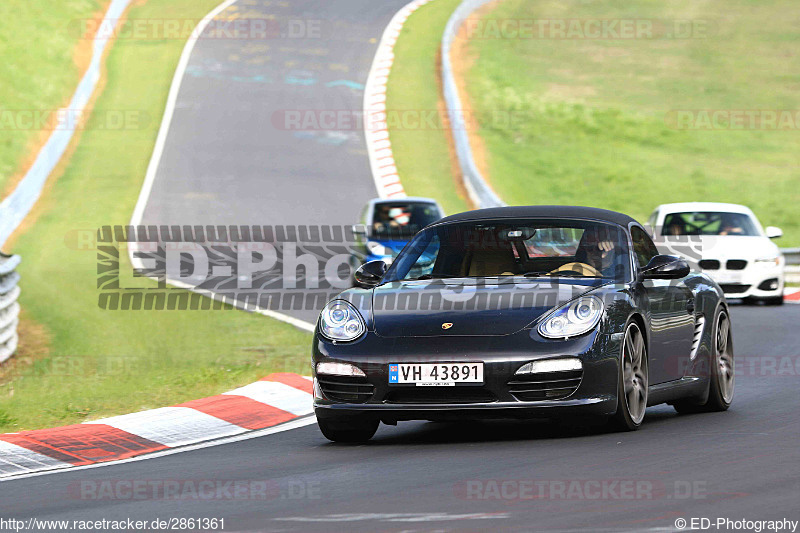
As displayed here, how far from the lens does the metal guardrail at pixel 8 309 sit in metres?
14.0

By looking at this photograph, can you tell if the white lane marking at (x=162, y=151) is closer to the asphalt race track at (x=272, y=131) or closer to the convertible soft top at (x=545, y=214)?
the asphalt race track at (x=272, y=131)

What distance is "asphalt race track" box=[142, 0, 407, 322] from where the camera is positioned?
30000mm

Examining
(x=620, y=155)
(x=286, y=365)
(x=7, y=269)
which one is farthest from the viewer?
(x=620, y=155)

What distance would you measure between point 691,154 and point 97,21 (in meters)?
19.3

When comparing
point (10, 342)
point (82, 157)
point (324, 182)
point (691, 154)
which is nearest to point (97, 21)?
point (82, 157)

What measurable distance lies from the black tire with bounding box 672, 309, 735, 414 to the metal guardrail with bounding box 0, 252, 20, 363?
7.18 metres

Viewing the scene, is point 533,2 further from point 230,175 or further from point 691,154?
point 230,175

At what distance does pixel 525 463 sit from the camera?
24.2 feet

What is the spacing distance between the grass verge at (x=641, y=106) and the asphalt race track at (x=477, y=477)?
2225cm

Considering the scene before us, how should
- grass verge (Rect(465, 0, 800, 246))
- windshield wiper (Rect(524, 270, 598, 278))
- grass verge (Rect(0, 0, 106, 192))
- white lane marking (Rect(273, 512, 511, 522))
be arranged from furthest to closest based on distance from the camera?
grass verge (Rect(465, 0, 800, 246)), grass verge (Rect(0, 0, 106, 192)), windshield wiper (Rect(524, 270, 598, 278)), white lane marking (Rect(273, 512, 511, 522))

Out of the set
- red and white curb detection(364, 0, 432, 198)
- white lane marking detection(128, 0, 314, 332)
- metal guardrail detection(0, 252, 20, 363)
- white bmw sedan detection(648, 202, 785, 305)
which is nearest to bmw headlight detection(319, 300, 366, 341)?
metal guardrail detection(0, 252, 20, 363)

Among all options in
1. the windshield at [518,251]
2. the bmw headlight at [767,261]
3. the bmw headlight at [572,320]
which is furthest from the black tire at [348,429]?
the bmw headlight at [767,261]

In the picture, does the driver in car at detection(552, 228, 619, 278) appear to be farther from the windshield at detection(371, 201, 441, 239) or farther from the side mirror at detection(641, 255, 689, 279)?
the windshield at detection(371, 201, 441, 239)

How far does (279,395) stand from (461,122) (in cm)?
2632
